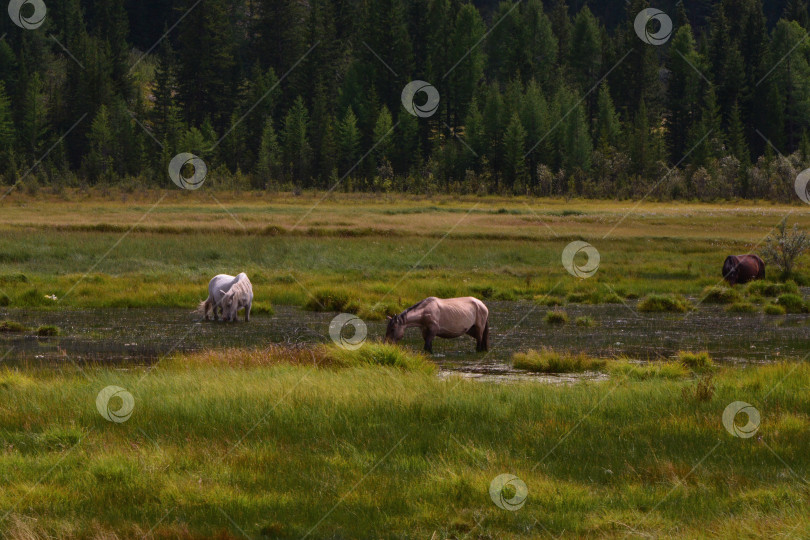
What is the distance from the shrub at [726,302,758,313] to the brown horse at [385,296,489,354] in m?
13.5

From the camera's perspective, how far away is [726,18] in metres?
143

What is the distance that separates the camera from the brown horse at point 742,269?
38.3 meters

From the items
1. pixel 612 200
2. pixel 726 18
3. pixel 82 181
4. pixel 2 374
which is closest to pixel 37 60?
pixel 82 181

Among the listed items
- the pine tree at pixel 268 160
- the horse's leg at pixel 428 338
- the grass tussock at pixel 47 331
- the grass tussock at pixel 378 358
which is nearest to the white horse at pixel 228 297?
the grass tussock at pixel 47 331

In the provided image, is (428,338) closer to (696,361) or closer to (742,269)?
(696,361)

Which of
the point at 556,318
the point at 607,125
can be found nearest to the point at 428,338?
the point at 556,318

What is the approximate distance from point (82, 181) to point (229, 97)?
32.1m

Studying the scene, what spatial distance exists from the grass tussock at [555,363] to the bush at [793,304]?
48.0 feet

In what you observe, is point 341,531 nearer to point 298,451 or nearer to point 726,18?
point 298,451

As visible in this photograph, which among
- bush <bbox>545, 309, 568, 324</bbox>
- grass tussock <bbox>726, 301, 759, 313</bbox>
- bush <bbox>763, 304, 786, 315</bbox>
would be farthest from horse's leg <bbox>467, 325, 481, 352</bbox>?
bush <bbox>763, 304, 786, 315</bbox>

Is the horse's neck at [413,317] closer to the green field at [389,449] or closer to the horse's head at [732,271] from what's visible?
the green field at [389,449]

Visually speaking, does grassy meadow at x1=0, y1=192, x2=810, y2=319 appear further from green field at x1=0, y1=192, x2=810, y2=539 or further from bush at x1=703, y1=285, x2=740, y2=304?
green field at x1=0, y1=192, x2=810, y2=539

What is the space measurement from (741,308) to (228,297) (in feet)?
56.8

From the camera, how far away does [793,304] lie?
32031 mm
